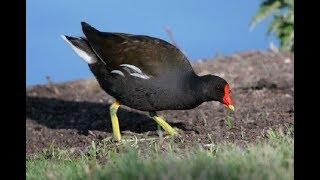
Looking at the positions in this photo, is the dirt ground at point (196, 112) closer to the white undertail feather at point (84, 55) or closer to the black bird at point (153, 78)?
the black bird at point (153, 78)

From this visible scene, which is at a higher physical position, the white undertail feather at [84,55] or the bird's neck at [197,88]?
the white undertail feather at [84,55]

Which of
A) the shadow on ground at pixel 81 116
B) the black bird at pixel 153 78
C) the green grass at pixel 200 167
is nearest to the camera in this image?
the green grass at pixel 200 167

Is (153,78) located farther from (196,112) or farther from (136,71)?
(196,112)

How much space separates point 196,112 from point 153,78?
3.54 m

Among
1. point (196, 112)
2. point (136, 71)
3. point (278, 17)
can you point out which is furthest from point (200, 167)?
point (278, 17)

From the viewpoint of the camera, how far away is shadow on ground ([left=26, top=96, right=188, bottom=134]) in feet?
35.8

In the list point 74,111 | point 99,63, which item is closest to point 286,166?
point 99,63

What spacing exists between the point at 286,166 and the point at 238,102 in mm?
7277

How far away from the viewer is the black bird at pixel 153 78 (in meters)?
8.34

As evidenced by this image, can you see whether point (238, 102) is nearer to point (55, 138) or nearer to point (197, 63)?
point (55, 138)

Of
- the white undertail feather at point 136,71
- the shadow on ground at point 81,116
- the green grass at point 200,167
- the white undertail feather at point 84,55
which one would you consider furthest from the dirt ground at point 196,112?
the green grass at point 200,167

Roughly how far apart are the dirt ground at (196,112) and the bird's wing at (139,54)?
0.85m

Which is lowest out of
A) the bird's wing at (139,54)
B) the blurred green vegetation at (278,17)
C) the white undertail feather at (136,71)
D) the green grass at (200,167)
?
the green grass at (200,167)

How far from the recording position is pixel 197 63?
18.8 metres
